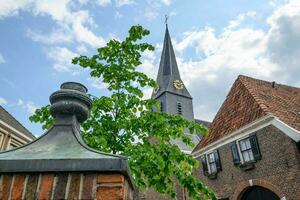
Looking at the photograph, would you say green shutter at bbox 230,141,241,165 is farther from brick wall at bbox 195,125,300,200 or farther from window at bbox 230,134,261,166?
brick wall at bbox 195,125,300,200

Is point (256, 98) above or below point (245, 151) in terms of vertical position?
above

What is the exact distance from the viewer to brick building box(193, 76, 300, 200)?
10.7 meters

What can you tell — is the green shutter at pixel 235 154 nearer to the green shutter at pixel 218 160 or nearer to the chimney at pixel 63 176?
the green shutter at pixel 218 160

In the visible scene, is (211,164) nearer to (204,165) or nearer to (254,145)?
(204,165)

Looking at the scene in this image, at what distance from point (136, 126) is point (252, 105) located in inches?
378

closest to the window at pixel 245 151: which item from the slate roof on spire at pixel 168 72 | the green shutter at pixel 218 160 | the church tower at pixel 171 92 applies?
the green shutter at pixel 218 160

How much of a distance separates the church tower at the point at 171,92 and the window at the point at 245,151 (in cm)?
1695

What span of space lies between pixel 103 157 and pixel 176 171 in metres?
4.24

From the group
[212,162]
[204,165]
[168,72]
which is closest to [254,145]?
[212,162]

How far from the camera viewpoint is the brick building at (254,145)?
1073cm

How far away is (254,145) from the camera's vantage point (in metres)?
12.3

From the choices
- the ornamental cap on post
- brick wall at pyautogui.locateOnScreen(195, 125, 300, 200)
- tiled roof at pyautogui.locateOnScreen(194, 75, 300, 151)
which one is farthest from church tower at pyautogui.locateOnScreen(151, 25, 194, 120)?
the ornamental cap on post

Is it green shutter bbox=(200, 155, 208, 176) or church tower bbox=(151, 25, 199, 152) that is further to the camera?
church tower bbox=(151, 25, 199, 152)

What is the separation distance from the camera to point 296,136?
10469mm
